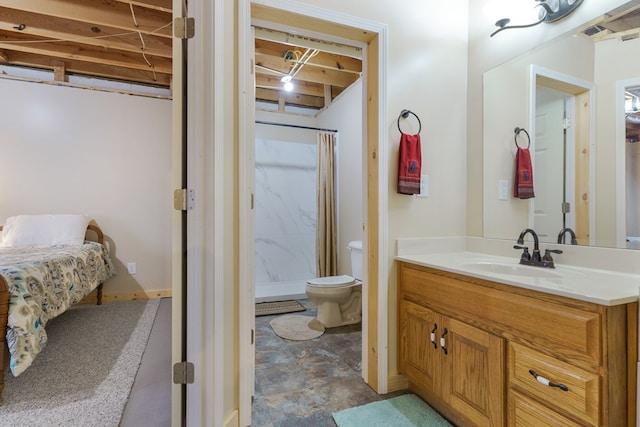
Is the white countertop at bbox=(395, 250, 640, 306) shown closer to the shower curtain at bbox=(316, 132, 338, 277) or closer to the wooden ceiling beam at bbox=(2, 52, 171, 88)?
the shower curtain at bbox=(316, 132, 338, 277)

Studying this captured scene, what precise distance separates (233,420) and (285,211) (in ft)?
9.27

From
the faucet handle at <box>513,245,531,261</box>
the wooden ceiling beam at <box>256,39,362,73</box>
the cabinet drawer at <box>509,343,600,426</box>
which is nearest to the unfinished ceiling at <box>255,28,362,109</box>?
the wooden ceiling beam at <box>256,39,362,73</box>

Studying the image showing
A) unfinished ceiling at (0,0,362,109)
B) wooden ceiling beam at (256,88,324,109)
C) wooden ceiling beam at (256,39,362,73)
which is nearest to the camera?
unfinished ceiling at (0,0,362,109)

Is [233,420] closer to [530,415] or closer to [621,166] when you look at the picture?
[530,415]

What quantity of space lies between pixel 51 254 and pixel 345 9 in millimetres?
2819

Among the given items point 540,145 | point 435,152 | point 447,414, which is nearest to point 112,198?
point 435,152

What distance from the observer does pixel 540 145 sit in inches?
65.4

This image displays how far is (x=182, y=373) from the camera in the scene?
128 cm

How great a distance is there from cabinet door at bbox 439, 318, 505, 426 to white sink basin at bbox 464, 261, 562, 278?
0.35m

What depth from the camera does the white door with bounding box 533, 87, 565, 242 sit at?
1551 millimetres

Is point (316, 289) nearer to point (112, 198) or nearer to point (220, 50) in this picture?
point (220, 50)

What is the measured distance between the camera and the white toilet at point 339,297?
104 inches

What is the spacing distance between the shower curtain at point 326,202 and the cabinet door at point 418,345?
1.90 m

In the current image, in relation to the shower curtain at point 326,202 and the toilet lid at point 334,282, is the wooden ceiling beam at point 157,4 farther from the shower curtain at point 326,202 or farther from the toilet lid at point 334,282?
the toilet lid at point 334,282
